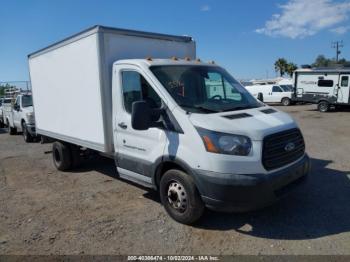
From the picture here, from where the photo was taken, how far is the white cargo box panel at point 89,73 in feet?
17.1

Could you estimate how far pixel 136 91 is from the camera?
4812mm

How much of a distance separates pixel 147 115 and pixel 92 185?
9.51 feet

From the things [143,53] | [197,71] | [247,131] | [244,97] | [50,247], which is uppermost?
[143,53]

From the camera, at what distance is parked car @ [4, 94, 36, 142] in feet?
40.6

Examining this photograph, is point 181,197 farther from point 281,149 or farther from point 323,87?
point 323,87

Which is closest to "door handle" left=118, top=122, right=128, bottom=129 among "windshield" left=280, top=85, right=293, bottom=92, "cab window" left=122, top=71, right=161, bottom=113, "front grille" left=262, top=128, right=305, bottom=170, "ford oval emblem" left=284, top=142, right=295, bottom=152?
"cab window" left=122, top=71, right=161, bottom=113

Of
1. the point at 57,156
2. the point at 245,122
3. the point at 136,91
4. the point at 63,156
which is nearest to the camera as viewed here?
the point at 245,122

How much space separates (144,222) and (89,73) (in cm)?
266

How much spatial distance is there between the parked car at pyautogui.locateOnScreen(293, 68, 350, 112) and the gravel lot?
1523cm

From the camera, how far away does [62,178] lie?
22.8ft

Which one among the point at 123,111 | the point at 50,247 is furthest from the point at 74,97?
the point at 50,247

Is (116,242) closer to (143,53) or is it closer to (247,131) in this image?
(247,131)

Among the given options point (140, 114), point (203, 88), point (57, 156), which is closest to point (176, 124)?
point (140, 114)

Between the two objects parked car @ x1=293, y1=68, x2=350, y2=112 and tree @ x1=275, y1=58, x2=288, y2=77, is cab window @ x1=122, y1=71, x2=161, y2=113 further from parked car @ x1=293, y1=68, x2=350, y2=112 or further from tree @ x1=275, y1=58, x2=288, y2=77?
tree @ x1=275, y1=58, x2=288, y2=77
